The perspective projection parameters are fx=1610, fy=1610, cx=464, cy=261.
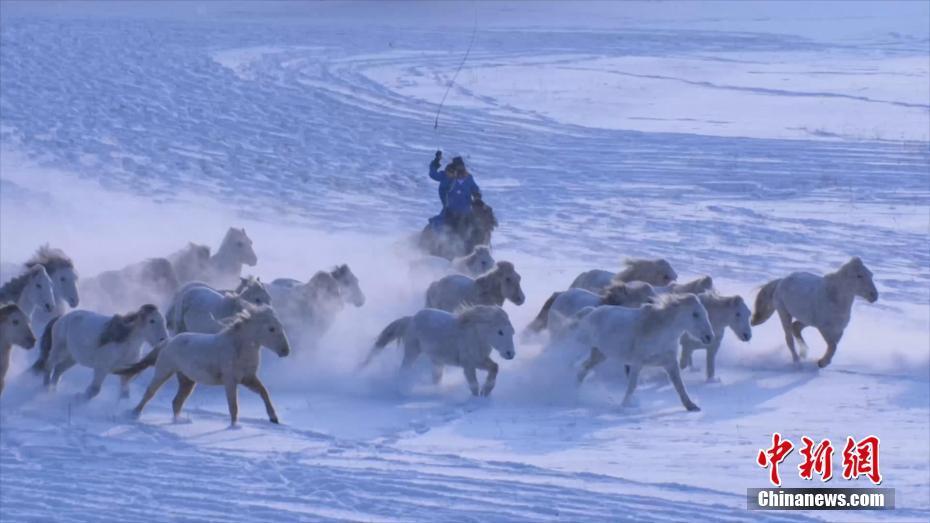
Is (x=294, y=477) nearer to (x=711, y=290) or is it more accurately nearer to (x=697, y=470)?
(x=697, y=470)

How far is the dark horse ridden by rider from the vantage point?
1645cm

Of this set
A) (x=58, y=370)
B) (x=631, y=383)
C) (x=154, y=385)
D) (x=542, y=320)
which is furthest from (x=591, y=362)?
(x=58, y=370)

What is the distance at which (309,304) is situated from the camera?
13.5 m

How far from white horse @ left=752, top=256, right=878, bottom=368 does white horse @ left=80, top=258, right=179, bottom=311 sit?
5333mm

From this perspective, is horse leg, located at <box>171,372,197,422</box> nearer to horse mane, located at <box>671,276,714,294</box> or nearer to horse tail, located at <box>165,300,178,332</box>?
horse tail, located at <box>165,300,178,332</box>

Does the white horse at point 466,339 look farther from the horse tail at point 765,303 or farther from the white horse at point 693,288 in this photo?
the horse tail at point 765,303

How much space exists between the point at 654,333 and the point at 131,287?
493 centimetres

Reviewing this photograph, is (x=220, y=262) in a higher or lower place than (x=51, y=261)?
lower

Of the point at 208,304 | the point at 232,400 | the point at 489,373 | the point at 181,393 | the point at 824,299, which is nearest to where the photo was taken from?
the point at 232,400

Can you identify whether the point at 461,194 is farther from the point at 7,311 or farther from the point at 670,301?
the point at 7,311

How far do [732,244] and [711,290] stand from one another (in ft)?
18.2

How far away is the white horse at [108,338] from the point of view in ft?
38.4

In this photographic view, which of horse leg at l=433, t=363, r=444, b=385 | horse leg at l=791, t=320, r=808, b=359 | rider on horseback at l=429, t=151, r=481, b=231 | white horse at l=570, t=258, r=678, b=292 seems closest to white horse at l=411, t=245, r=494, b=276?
rider on horseback at l=429, t=151, r=481, b=231

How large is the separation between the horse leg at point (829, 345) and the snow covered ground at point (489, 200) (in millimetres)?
162
